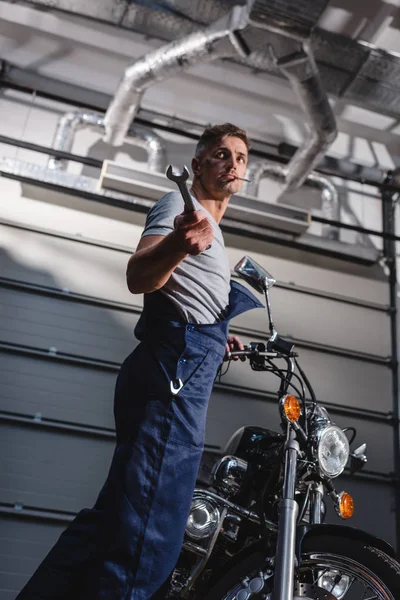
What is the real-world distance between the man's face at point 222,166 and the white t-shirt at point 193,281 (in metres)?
0.25

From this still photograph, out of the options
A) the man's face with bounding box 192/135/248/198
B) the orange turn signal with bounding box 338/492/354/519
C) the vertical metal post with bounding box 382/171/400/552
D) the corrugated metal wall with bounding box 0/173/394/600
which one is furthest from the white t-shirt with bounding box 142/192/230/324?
the vertical metal post with bounding box 382/171/400/552

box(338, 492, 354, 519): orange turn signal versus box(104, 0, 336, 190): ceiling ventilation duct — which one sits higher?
box(104, 0, 336, 190): ceiling ventilation duct

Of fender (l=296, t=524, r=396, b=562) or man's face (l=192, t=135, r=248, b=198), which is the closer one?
fender (l=296, t=524, r=396, b=562)

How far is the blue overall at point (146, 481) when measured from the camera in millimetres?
1287

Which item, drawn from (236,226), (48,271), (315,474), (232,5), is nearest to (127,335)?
(48,271)

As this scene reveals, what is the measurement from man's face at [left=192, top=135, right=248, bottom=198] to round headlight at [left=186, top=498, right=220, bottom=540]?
1088 mm

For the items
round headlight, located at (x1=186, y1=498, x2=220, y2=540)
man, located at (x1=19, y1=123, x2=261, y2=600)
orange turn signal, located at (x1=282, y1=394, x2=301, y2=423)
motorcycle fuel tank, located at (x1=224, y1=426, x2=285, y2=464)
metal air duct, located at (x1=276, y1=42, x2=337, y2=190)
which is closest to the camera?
man, located at (x1=19, y1=123, x2=261, y2=600)

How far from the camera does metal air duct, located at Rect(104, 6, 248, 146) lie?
3.39 metres

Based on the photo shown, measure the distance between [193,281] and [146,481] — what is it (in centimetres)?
56

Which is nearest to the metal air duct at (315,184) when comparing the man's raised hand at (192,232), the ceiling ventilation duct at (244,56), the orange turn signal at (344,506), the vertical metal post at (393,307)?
the ceiling ventilation duct at (244,56)

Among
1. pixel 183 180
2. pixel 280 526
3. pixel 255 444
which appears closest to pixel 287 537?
pixel 280 526

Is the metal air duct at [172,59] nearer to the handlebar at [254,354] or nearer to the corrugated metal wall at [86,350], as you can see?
the corrugated metal wall at [86,350]

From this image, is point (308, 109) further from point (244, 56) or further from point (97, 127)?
point (97, 127)

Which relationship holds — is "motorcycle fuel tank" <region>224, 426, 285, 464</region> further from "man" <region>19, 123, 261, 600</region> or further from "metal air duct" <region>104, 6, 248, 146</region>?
"metal air duct" <region>104, 6, 248, 146</region>
